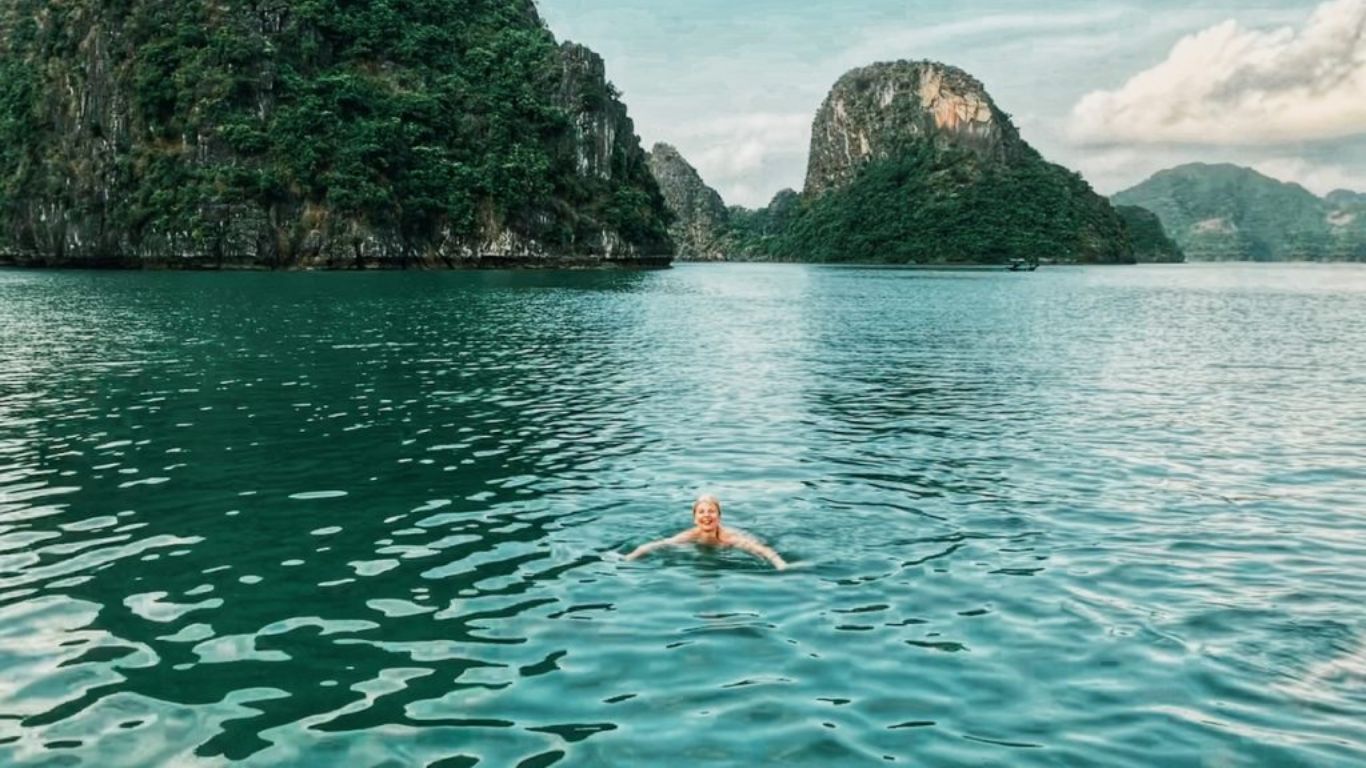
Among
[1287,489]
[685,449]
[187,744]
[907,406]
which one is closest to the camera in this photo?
[187,744]

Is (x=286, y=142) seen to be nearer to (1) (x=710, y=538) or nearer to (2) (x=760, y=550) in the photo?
(1) (x=710, y=538)

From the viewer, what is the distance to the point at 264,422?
82.5 feet

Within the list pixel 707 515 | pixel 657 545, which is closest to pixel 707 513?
pixel 707 515

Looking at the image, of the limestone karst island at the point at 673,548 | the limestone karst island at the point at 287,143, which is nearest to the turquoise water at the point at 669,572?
the limestone karst island at the point at 673,548

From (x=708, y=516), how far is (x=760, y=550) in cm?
91

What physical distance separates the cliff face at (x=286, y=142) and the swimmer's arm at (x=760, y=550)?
12767 centimetres

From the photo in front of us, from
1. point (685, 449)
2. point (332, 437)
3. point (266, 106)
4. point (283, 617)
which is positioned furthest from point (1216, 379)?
point (266, 106)

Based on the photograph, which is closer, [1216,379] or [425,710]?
[425,710]

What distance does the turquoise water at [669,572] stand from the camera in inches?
347

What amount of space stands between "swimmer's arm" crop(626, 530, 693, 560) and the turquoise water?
0.72 ft

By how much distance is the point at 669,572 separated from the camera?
44.3 feet

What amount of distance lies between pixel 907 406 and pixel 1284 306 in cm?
7181

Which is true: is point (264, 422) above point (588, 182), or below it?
below

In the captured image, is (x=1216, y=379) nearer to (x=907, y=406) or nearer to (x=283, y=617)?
(x=907, y=406)
